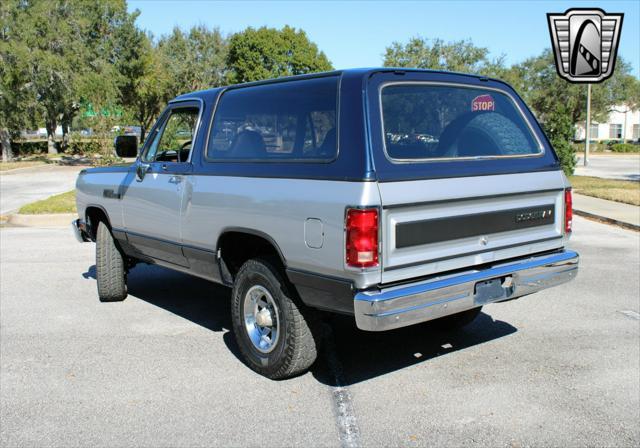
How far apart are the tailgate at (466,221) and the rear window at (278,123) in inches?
24.0

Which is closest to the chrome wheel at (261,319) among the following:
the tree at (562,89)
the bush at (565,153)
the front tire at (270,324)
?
the front tire at (270,324)

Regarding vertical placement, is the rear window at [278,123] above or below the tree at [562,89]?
below

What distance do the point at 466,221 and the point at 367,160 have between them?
88 centimetres

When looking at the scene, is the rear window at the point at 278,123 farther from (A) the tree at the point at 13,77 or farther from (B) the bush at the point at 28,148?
(B) the bush at the point at 28,148

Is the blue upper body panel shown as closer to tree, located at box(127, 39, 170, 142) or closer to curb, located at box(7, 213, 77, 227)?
curb, located at box(7, 213, 77, 227)

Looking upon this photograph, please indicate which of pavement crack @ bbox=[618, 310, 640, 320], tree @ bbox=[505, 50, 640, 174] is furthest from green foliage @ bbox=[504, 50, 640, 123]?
pavement crack @ bbox=[618, 310, 640, 320]

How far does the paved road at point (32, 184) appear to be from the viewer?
16.6m

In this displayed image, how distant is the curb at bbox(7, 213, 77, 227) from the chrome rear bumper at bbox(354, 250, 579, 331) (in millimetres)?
9993

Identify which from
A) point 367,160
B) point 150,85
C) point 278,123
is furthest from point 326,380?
point 150,85

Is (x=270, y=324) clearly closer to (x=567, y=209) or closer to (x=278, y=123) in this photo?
(x=278, y=123)

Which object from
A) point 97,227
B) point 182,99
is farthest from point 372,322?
point 97,227

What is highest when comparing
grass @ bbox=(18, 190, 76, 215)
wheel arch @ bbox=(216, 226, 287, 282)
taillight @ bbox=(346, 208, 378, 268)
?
taillight @ bbox=(346, 208, 378, 268)

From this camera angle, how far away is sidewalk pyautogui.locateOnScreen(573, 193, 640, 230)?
495 inches

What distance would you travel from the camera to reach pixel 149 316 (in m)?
6.29
